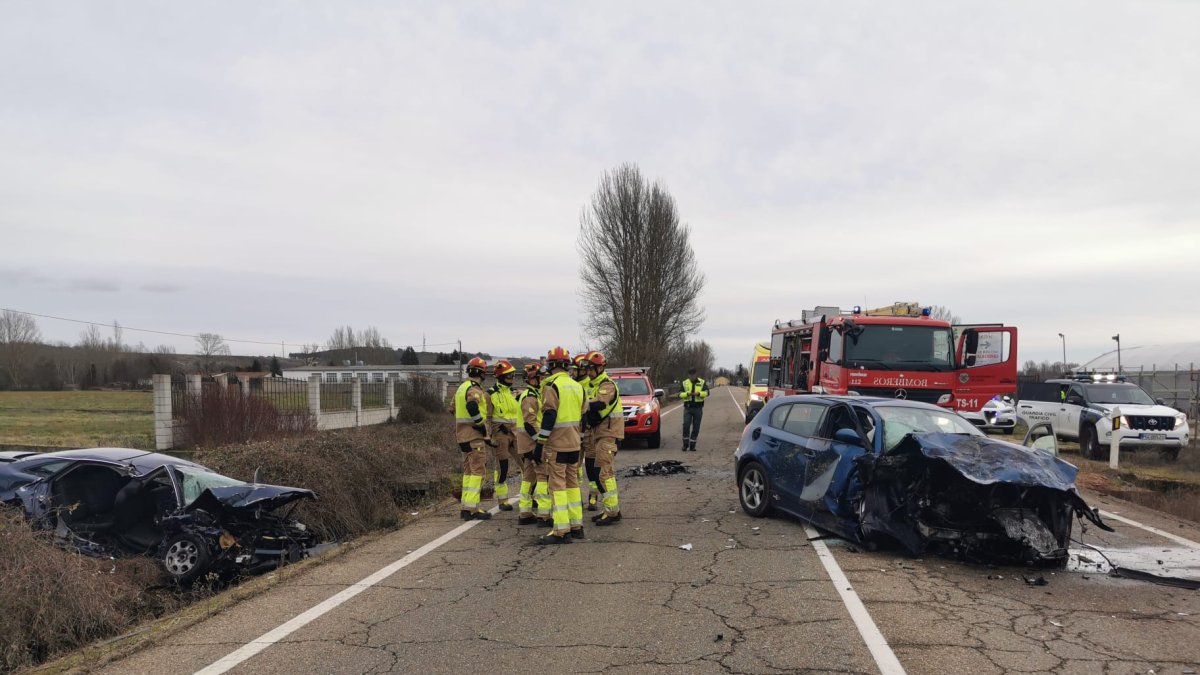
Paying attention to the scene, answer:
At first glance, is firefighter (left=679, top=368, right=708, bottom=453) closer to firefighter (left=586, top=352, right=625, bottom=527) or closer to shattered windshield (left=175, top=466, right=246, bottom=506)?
firefighter (left=586, top=352, right=625, bottom=527)

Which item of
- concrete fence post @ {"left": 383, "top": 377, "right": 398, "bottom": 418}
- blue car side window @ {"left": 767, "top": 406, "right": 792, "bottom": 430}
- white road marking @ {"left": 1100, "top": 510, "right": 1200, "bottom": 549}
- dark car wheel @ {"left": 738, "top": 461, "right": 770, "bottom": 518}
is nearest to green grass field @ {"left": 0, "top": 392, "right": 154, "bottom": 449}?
concrete fence post @ {"left": 383, "top": 377, "right": 398, "bottom": 418}

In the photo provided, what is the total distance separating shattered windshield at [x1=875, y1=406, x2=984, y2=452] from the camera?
7574mm

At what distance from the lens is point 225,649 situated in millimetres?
4938

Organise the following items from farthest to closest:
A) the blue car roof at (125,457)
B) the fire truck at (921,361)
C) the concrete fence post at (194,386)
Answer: the concrete fence post at (194,386), the fire truck at (921,361), the blue car roof at (125,457)

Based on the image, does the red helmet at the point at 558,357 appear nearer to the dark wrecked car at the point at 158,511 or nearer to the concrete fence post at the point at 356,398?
the dark wrecked car at the point at 158,511

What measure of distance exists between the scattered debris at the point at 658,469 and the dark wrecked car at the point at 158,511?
6151 millimetres

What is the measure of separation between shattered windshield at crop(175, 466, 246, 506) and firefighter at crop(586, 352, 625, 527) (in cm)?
408

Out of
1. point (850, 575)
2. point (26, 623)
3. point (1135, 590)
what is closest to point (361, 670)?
point (26, 623)

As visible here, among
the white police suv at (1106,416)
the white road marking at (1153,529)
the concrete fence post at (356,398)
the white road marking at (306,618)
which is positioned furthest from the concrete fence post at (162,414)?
the white police suv at (1106,416)

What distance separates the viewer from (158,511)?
8.29 meters

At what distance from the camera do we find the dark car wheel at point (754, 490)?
29.6 feet

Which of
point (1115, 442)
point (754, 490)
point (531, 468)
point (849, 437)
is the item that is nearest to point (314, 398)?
point (531, 468)

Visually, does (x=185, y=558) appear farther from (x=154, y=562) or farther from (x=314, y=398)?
(x=314, y=398)

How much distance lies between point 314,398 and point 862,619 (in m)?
19.2
